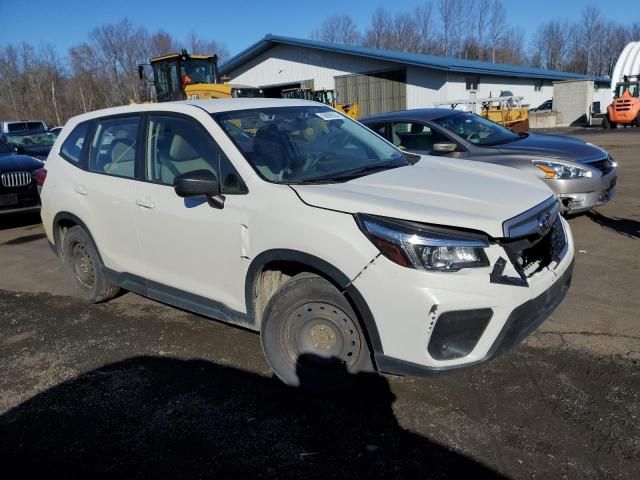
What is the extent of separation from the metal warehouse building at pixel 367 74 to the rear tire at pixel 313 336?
26196 millimetres

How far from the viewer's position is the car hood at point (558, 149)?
20.9ft

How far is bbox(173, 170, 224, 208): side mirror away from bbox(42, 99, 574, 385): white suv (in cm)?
1

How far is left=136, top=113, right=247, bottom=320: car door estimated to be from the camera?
Answer: 11.0 feet

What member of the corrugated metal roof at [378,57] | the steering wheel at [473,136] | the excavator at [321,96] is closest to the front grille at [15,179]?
the steering wheel at [473,136]

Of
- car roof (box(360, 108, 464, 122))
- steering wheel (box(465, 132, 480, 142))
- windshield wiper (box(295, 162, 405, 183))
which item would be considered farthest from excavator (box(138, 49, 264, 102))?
windshield wiper (box(295, 162, 405, 183))

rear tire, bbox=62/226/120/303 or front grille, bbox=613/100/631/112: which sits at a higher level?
front grille, bbox=613/100/631/112

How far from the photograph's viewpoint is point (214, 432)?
9.67ft

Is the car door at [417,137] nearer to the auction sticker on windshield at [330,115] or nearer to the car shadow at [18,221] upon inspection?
the auction sticker on windshield at [330,115]

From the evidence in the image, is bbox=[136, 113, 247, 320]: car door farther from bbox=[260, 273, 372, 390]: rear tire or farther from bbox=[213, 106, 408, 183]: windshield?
bbox=[260, 273, 372, 390]: rear tire

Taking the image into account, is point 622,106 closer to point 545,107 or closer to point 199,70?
point 545,107

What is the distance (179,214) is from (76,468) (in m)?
1.68

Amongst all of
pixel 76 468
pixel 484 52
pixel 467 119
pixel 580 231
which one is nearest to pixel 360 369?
pixel 76 468

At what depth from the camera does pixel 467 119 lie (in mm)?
7441

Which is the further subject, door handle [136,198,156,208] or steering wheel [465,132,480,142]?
steering wheel [465,132,480,142]
